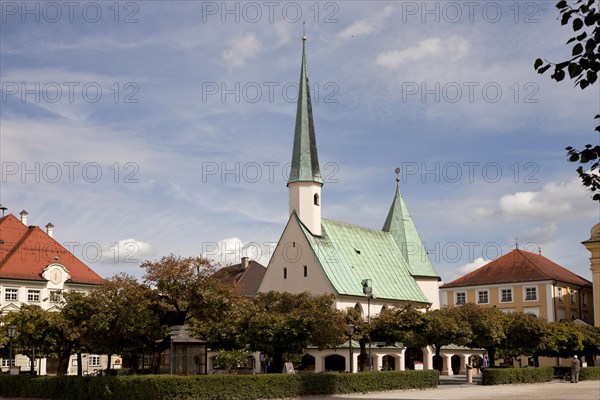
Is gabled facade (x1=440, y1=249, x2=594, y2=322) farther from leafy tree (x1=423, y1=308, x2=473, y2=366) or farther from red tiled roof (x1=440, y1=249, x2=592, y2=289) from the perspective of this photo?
leafy tree (x1=423, y1=308, x2=473, y2=366)

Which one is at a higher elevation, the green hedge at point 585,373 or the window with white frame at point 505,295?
the window with white frame at point 505,295

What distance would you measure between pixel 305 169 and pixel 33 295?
3205cm

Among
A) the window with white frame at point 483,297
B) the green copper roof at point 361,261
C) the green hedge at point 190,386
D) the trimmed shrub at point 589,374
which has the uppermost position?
the green copper roof at point 361,261

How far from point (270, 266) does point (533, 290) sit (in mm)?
36327

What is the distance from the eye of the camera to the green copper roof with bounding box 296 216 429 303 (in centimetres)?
7200

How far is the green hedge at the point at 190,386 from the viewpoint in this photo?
3281 cm

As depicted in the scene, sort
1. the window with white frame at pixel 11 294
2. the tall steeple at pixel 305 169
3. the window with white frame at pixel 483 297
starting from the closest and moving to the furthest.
→ the tall steeple at pixel 305 169 → the window with white frame at pixel 11 294 → the window with white frame at pixel 483 297

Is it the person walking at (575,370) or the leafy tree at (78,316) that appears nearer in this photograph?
the leafy tree at (78,316)

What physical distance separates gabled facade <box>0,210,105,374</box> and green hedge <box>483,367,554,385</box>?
1766 inches

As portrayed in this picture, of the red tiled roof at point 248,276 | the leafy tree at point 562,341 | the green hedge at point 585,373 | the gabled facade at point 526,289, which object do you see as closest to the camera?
the green hedge at point 585,373

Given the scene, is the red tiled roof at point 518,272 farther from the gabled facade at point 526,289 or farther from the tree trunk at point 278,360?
the tree trunk at point 278,360

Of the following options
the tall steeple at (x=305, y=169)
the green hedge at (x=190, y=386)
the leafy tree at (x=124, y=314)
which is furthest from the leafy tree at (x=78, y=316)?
the tall steeple at (x=305, y=169)

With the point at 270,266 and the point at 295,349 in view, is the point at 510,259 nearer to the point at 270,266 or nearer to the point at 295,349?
the point at 270,266

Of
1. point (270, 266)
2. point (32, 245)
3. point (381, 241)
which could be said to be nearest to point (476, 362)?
point (381, 241)
